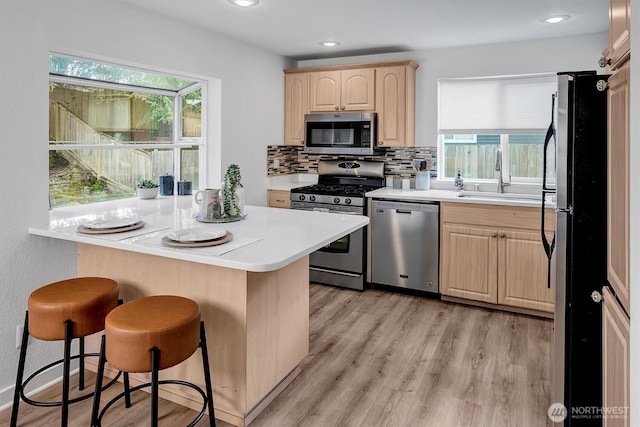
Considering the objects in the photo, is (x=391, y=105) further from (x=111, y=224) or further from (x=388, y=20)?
(x=111, y=224)

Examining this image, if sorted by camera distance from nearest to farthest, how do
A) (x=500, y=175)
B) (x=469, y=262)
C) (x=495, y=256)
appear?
(x=495, y=256) → (x=469, y=262) → (x=500, y=175)

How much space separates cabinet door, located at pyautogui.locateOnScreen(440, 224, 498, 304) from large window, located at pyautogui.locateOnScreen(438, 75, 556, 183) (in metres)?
0.86

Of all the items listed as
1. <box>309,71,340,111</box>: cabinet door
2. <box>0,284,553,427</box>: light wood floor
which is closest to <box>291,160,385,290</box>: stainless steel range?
<box>0,284,553,427</box>: light wood floor

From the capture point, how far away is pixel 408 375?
8.78 ft

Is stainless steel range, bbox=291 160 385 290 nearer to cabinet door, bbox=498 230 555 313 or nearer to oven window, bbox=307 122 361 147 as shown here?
oven window, bbox=307 122 361 147

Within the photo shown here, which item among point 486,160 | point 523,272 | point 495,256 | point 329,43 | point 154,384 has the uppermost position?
point 329,43

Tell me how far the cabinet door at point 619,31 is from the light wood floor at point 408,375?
1.69 metres

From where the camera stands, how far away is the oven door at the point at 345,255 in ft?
14.0

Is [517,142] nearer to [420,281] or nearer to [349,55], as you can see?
[420,281]

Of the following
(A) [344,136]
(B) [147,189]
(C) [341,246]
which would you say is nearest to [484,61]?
(A) [344,136]

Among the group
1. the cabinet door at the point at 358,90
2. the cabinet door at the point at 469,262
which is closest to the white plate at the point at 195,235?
the cabinet door at the point at 469,262

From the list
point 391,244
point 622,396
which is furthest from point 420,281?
point 622,396

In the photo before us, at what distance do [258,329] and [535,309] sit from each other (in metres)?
2.42

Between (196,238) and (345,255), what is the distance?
2.43 meters
